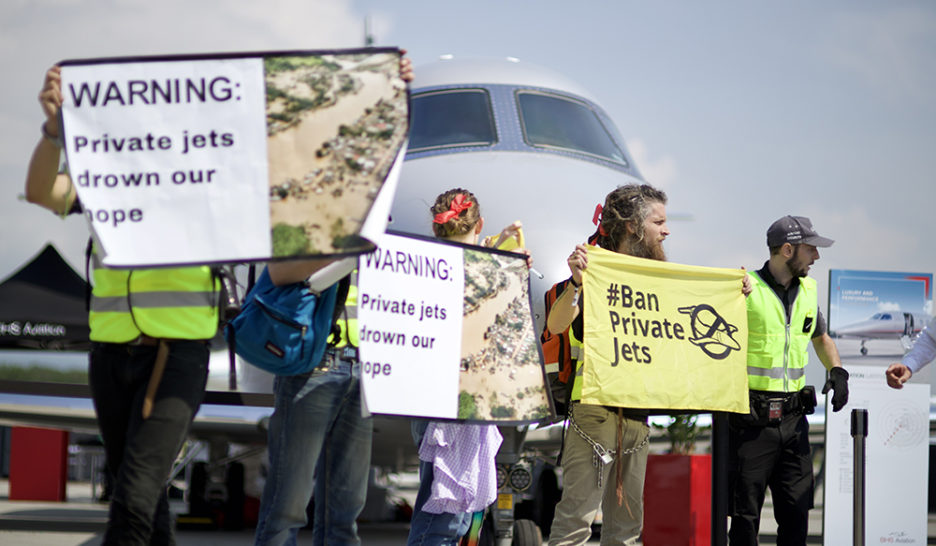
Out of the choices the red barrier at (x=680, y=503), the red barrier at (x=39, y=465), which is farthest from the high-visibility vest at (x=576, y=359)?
the red barrier at (x=39, y=465)

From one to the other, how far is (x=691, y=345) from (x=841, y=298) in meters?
3.49

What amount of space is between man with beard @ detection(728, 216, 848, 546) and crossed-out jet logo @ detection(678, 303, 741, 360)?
322 mm

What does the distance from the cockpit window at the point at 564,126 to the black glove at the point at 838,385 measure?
303cm

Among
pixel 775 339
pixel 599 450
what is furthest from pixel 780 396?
pixel 599 450

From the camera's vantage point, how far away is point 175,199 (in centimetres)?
305

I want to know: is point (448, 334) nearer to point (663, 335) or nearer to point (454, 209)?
point (454, 209)

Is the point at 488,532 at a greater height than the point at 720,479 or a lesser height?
lesser

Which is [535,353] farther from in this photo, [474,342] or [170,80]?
[170,80]

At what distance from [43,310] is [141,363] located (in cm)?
829

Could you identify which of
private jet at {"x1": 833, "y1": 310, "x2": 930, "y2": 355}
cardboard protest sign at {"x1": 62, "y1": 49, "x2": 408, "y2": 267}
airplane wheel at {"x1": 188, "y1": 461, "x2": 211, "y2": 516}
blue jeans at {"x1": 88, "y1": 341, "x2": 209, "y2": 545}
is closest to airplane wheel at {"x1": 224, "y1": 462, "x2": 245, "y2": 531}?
airplane wheel at {"x1": 188, "y1": 461, "x2": 211, "y2": 516}

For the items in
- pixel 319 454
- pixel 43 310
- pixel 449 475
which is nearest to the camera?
pixel 319 454

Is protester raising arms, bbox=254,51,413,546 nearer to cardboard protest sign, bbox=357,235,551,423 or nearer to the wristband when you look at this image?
cardboard protest sign, bbox=357,235,551,423

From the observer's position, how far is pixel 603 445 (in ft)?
13.6

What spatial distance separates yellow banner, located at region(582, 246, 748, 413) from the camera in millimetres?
4355
